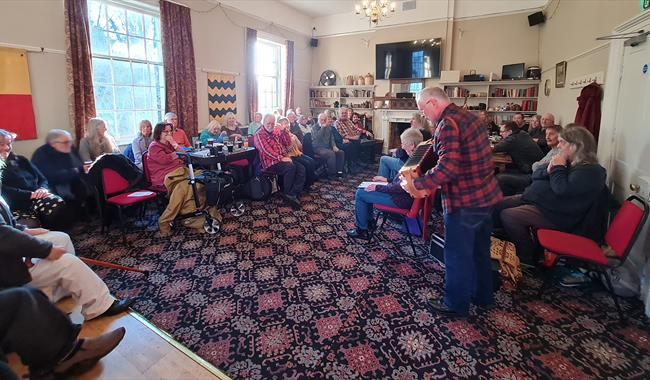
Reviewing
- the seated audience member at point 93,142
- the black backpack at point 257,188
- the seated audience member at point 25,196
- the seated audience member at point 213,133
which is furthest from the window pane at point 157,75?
the seated audience member at point 25,196

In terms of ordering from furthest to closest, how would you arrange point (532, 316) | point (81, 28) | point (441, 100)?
point (81, 28) < point (532, 316) < point (441, 100)

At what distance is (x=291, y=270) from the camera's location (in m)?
2.78

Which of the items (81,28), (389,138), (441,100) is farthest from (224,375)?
(389,138)

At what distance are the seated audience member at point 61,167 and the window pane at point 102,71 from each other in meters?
1.54

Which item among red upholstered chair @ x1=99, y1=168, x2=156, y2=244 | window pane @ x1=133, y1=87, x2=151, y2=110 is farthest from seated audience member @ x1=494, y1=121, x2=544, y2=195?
window pane @ x1=133, y1=87, x2=151, y2=110

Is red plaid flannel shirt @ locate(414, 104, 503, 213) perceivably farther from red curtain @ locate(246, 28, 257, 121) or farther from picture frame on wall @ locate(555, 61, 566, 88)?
Answer: red curtain @ locate(246, 28, 257, 121)

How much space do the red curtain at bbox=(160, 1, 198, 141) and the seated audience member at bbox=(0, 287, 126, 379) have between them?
14.8 ft

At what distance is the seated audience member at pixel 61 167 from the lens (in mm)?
3426

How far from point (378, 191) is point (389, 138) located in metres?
5.87

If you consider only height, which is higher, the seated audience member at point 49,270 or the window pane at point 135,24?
the window pane at point 135,24

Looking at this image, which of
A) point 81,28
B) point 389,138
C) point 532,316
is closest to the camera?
point 532,316

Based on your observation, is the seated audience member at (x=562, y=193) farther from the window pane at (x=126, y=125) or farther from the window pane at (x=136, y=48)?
the window pane at (x=136, y=48)

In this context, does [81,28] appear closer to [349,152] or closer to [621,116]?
[349,152]

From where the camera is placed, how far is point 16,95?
3.75m
